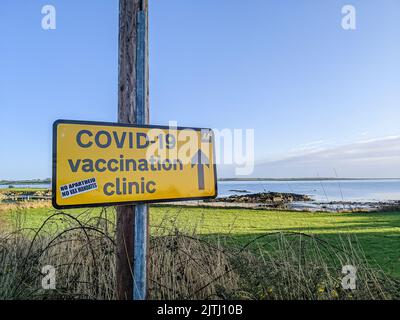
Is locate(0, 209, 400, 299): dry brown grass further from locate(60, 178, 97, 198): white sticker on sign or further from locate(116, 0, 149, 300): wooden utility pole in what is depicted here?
locate(60, 178, 97, 198): white sticker on sign

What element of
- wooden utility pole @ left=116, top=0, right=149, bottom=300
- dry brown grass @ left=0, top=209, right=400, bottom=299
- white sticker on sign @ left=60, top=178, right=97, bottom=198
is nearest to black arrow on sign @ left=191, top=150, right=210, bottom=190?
wooden utility pole @ left=116, top=0, right=149, bottom=300

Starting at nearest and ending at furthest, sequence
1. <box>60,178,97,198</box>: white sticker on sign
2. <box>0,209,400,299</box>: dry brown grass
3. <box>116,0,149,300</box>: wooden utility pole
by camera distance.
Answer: <box>60,178,97,198</box>: white sticker on sign < <box>116,0,149,300</box>: wooden utility pole < <box>0,209,400,299</box>: dry brown grass

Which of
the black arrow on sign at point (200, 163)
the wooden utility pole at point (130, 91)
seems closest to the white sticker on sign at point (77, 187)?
the wooden utility pole at point (130, 91)

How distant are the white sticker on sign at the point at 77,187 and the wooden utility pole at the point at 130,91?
0.36 metres

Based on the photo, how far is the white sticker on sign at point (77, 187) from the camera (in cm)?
168

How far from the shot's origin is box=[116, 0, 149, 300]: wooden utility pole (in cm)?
200

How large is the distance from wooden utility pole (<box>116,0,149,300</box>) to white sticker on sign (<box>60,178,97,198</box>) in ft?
1.18

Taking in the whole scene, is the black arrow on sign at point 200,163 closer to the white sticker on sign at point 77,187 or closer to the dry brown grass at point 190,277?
the white sticker on sign at point 77,187

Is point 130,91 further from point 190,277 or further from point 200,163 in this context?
point 190,277

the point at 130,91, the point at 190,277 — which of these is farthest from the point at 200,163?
the point at 190,277
